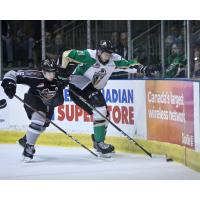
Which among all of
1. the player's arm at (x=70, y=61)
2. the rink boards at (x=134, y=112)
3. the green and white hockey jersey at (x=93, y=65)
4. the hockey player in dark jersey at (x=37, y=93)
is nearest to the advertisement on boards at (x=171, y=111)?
the rink boards at (x=134, y=112)

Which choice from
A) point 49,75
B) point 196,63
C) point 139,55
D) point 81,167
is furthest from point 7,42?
point 196,63

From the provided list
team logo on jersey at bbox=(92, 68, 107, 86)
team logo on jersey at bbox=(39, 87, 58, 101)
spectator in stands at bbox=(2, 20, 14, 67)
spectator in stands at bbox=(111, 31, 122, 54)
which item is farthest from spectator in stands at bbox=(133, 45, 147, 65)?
spectator in stands at bbox=(2, 20, 14, 67)

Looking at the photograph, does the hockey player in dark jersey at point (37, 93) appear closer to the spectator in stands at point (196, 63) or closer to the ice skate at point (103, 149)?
the ice skate at point (103, 149)

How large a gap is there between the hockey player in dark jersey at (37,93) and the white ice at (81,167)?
0.29 feet

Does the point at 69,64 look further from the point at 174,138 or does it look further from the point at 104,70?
the point at 174,138

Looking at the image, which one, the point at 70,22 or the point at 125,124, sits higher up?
the point at 70,22

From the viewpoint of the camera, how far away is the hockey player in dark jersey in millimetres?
6598

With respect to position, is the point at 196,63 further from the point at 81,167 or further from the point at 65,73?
the point at 81,167

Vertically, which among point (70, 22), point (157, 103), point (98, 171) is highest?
point (70, 22)

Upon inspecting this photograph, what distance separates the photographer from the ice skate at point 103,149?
22.1ft

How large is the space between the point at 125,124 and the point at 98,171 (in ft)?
1.57

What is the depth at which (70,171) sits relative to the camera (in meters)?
6.56

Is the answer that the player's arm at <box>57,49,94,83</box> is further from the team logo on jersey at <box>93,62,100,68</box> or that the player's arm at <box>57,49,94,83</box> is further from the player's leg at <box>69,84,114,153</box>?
the player's leg at <box>69,84,114,153</box>
